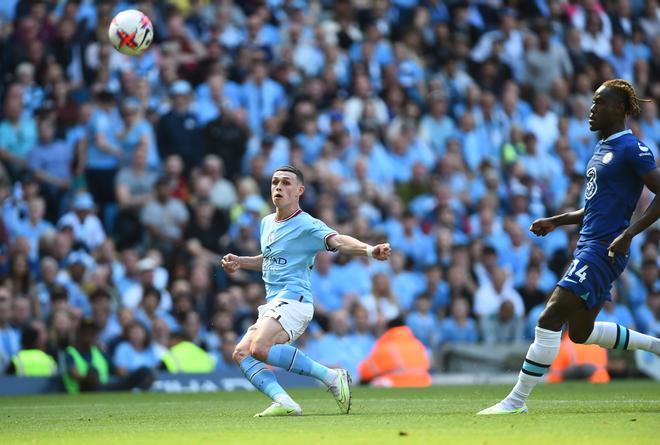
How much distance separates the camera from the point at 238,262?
36.5ft

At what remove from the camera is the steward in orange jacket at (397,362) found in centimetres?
1772

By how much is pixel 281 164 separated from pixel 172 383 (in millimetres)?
4402

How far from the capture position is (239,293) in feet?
59.4

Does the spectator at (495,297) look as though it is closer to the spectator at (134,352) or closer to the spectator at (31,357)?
the spectator at (134,352)

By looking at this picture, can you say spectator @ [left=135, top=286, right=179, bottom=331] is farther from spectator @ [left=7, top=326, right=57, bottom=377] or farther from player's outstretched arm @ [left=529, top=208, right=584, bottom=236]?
player's outstretched arm @ [left=529, top=208, right=584, bottom=236]

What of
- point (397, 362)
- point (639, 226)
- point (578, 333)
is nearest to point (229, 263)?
point (578, 333)

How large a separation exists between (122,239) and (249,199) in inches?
78.4

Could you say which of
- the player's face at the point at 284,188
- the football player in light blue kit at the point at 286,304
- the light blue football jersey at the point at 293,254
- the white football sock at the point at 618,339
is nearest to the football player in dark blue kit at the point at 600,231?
the white football sock at the point at 618,339

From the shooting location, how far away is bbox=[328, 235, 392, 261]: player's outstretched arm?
369 inches

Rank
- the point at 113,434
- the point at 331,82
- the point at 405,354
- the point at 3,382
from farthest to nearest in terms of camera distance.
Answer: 1. the point at 331,82
2. the point at 405,354
3. the point at 3,382
4. the point at 113,434

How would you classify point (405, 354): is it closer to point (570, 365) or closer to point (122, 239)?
point (570, 365)

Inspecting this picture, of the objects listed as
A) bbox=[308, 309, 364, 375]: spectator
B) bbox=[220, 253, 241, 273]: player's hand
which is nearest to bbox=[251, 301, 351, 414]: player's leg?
bbox=[220, 253, 241, 273]: player's hand

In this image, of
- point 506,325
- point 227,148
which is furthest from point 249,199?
point 506,325

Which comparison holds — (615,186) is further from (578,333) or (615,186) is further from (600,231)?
(578,333)
